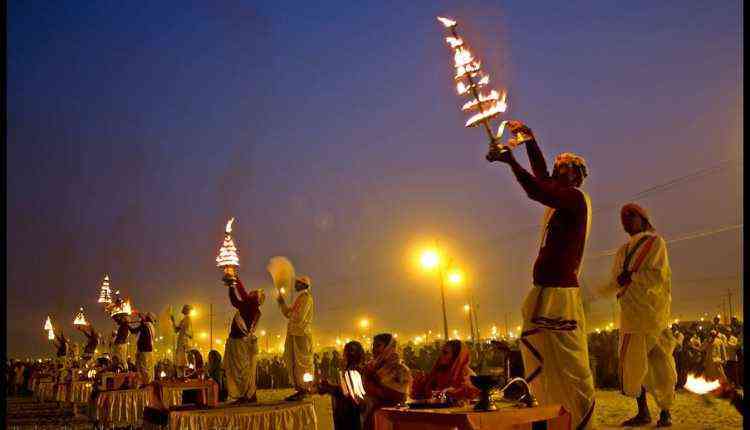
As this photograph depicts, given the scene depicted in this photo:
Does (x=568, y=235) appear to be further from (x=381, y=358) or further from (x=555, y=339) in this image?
(x=381, y=358)

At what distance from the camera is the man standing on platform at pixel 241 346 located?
1215 centimetres

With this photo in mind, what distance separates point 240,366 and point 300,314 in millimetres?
1573

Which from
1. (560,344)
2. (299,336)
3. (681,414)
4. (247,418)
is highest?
(299,336)

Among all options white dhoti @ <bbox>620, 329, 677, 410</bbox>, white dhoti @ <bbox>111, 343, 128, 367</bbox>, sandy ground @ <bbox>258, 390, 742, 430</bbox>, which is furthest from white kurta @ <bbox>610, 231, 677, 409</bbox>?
white dhoti @ <bbox>111, 343, 128, 367</bbox>

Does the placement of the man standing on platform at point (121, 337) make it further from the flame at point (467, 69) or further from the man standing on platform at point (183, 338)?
the flame at point (467, 69)

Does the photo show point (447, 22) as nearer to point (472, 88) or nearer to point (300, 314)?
point (472, 88)

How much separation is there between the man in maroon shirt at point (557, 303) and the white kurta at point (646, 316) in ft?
5.89

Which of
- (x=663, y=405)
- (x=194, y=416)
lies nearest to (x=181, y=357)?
(x=194, y=416)

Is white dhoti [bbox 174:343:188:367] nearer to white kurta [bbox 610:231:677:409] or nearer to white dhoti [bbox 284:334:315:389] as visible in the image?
white dhoti [bbox 284:334:315:389]

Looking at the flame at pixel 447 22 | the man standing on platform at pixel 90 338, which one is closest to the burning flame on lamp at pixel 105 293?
the man standing on platform at pixel 90 338

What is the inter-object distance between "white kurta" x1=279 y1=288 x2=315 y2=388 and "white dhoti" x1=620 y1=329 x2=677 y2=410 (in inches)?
278

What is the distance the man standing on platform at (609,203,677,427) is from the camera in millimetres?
6984

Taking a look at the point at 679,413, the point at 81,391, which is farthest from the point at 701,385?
the point at 81,391

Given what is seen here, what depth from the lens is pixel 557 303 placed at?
5254 mm
